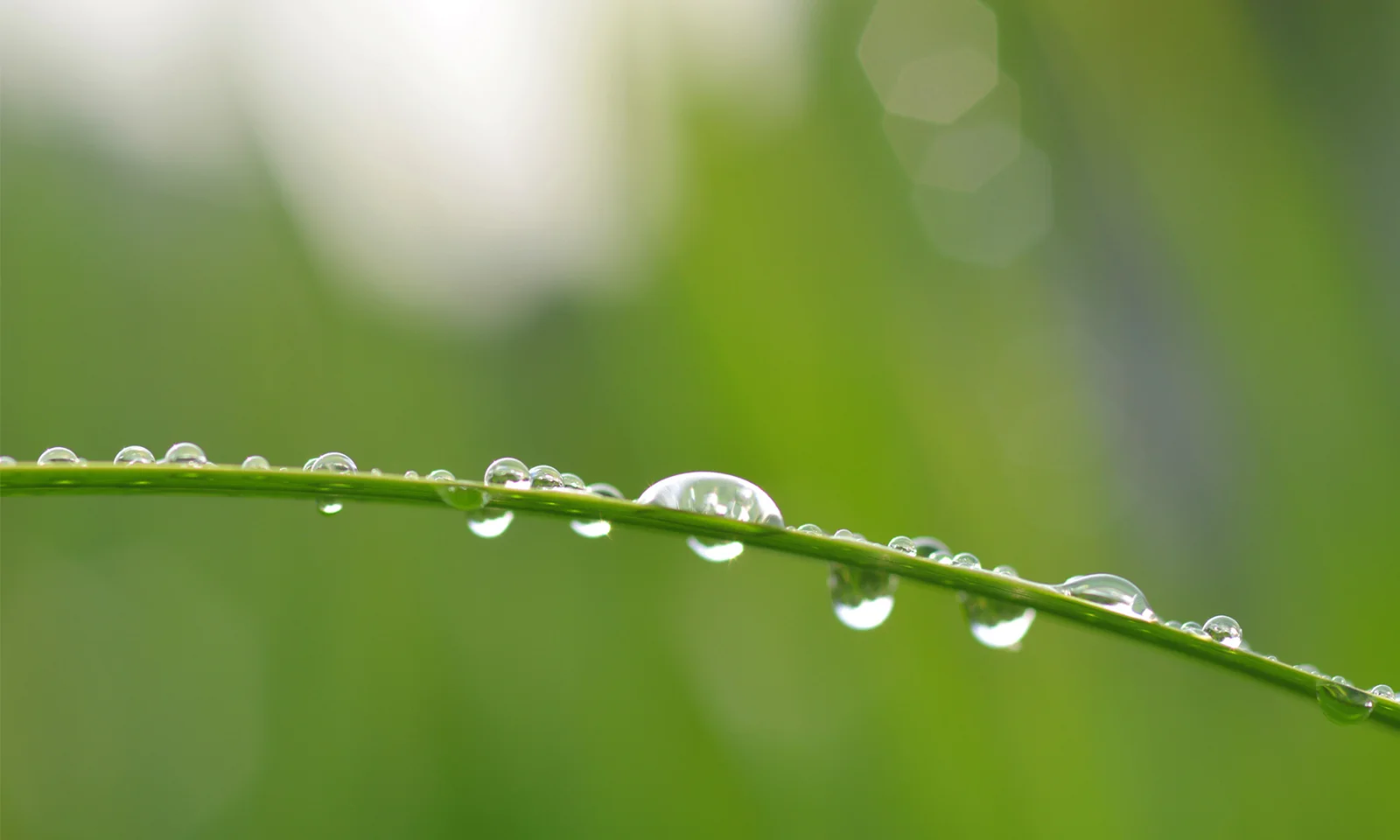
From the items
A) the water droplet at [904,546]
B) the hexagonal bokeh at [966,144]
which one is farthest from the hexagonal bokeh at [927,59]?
the water droplet at [904,546]

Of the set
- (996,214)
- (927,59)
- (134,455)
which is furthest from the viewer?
(927,59)

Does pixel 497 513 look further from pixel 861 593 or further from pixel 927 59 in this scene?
pixel 927 59

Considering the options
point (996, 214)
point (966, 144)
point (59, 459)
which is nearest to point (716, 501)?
point (59, 459)

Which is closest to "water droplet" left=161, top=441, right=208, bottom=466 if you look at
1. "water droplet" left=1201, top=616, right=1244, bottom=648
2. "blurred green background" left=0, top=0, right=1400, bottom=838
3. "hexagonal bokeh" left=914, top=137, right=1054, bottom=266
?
"water droplet" left=1201, top=616, right=1244, bottom=648

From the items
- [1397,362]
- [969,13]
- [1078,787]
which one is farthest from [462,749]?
[969,13]

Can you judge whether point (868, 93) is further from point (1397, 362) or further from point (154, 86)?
point (154, 86)

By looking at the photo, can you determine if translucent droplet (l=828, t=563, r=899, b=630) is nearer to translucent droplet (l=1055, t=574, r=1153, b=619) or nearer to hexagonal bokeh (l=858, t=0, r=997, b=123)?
translucent droplet (l=1055, t=574, r=1153, b=619)

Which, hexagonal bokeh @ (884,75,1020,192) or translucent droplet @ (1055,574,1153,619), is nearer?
translucent droplet @ (1055,574,1153,619)
